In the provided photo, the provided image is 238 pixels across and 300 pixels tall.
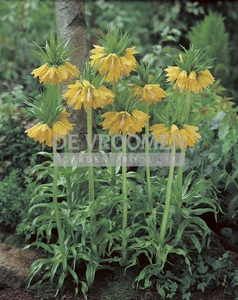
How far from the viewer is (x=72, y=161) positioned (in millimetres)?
2699

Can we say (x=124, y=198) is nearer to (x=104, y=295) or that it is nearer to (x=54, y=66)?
(x=104, y=295)

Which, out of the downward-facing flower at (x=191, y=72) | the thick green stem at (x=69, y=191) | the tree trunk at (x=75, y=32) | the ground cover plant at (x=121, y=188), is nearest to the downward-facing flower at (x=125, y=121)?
the ground cover plant at (x=121, y=188)

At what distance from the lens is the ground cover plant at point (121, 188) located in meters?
2.29

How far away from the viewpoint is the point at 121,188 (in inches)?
103

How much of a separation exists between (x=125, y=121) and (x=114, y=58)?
0.27 metres

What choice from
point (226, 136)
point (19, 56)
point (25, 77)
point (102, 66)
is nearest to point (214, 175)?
point (226, 136)

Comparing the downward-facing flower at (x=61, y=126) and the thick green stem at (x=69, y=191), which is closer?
the downward-facing flower at (x=61, y=126)

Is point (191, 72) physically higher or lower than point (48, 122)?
higher

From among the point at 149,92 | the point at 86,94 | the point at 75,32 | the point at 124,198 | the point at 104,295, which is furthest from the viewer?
the point at 75,32

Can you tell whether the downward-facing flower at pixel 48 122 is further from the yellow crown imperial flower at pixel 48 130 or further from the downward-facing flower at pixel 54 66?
the downward-facing flower at pixel 54 66

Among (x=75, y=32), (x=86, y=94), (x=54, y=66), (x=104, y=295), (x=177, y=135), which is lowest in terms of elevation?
(x=104, y=295)

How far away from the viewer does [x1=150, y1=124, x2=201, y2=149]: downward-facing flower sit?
90.4 inches

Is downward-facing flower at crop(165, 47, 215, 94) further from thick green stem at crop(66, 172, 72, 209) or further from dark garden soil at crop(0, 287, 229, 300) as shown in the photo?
dark garden soil at crop(0, 287, 229, 300)

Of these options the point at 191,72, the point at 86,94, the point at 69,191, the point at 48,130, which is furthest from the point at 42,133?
the point at 191,72
